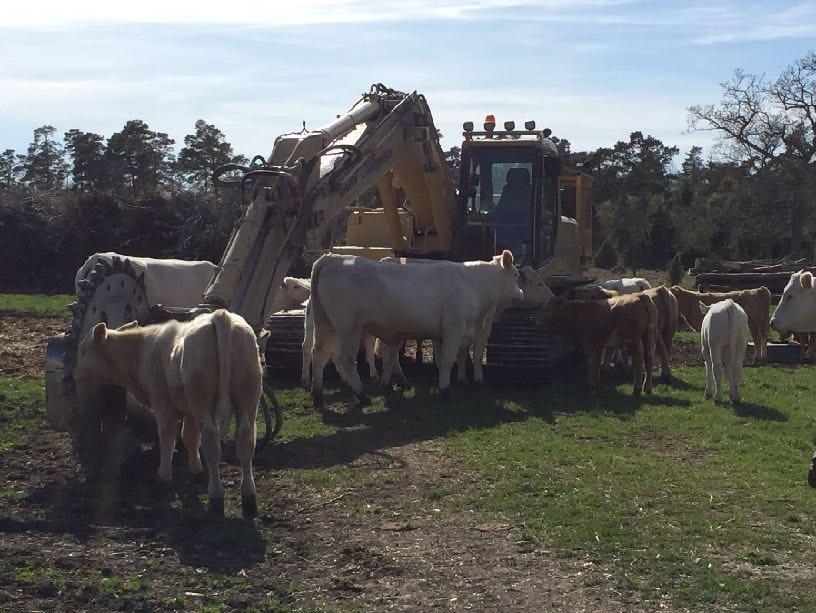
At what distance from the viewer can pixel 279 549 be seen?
7.71 m

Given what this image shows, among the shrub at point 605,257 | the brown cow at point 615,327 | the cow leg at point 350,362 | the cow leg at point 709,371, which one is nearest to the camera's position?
the cow leg at point 350,362

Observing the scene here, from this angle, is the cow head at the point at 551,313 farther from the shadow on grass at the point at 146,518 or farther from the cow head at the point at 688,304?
the shadow on grass at the point at 146,518

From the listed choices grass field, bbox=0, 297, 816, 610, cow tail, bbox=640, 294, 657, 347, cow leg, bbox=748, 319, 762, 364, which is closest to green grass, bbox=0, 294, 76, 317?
grass field, bbox=0, 297, 816, 610

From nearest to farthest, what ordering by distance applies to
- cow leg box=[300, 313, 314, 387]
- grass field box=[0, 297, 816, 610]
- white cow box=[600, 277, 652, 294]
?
grass field box=[0, 297, 816, 610] → cow leg box=[300, 313, 314, 387] → white cow box=[600, 277, 652, 294]

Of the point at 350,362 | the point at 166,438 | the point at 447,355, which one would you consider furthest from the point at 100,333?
the point at 447,355

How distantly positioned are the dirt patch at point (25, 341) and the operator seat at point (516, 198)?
763cm

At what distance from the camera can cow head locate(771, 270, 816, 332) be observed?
18.7 meters

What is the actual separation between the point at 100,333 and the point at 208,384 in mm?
1561

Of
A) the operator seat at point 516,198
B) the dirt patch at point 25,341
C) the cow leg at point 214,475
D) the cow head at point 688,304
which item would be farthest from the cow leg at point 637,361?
the dirt patch at point 25,341

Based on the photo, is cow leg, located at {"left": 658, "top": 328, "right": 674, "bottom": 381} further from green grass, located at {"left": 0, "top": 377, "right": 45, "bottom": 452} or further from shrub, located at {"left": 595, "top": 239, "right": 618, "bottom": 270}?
shrub, located at {"left": 595, "top": 239, "right": 618, "bottom": 270}

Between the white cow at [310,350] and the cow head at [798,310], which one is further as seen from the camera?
the cow head at [798,310]

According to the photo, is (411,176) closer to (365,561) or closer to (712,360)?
(712,360)

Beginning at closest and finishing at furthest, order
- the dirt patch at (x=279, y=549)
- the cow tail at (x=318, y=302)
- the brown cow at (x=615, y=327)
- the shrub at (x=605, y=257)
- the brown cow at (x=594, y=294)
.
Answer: the dirt patch at (x=279, y=549), the cow tail at (x=318, y=302), the brown cow at (x=615, y=327), the brown cow at (x=594, y=294), the shrub at (x=605, y=257)

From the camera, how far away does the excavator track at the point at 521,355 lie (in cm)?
1539
